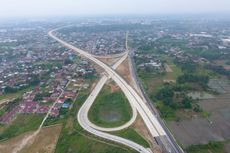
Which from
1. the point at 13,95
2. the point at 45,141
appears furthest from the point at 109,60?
the point at 45,141

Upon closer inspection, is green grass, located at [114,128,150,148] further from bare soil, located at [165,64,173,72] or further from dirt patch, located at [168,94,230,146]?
bare soil, located at [165,64,173,72]

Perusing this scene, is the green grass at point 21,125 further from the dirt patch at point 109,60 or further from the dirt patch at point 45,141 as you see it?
the dirt patch at point 109,60

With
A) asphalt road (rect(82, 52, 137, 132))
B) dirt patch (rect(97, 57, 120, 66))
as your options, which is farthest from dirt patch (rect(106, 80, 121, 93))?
dirt patch (rect(97, 57, 120, 66))

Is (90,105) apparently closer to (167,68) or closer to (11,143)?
(11,143)

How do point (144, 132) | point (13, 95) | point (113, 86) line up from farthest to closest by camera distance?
point (113, 86)
point (13, 95)
point (144, 132)

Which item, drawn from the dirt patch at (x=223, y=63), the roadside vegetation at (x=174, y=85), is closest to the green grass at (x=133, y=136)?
the roadside vegetation at (x=174, y=85)

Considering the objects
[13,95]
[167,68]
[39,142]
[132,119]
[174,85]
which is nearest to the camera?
[39,142]

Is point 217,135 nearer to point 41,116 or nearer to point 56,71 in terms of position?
point 41,116
